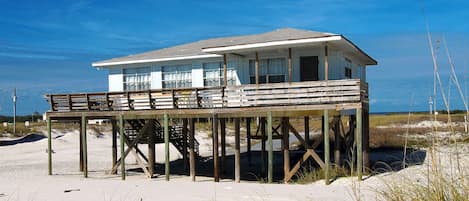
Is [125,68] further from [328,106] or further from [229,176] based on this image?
[328,106]

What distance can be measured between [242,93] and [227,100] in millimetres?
592

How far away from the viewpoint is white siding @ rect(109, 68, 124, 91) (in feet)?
77.8

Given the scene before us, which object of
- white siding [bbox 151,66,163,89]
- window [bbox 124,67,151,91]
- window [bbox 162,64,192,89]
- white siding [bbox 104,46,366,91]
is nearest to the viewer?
white siding [bbox 104,46,366,91]

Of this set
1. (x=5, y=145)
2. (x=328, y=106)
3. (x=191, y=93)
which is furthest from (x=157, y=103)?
(x=5, y=145)

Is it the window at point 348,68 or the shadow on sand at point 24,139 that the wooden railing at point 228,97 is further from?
the shadow on sand at point 24,139

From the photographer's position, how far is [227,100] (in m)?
17.8

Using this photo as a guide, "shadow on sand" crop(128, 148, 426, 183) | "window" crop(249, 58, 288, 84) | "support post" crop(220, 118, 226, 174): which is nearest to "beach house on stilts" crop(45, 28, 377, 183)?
"window" crop(249, 58, 288, 84)

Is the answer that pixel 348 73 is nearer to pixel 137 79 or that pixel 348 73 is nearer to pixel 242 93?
pixel 242 93

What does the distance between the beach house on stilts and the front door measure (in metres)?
0.04

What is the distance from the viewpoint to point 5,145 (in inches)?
1419

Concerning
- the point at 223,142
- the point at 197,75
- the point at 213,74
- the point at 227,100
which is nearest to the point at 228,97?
the point at 227,100

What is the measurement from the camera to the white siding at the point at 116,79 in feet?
77.8

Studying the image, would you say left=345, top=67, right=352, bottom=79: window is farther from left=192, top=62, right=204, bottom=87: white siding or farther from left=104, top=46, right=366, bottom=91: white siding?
left=192, top=62, right=204, bottom=87: white siding

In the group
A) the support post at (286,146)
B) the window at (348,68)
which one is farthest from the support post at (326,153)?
the window at (348,68)
